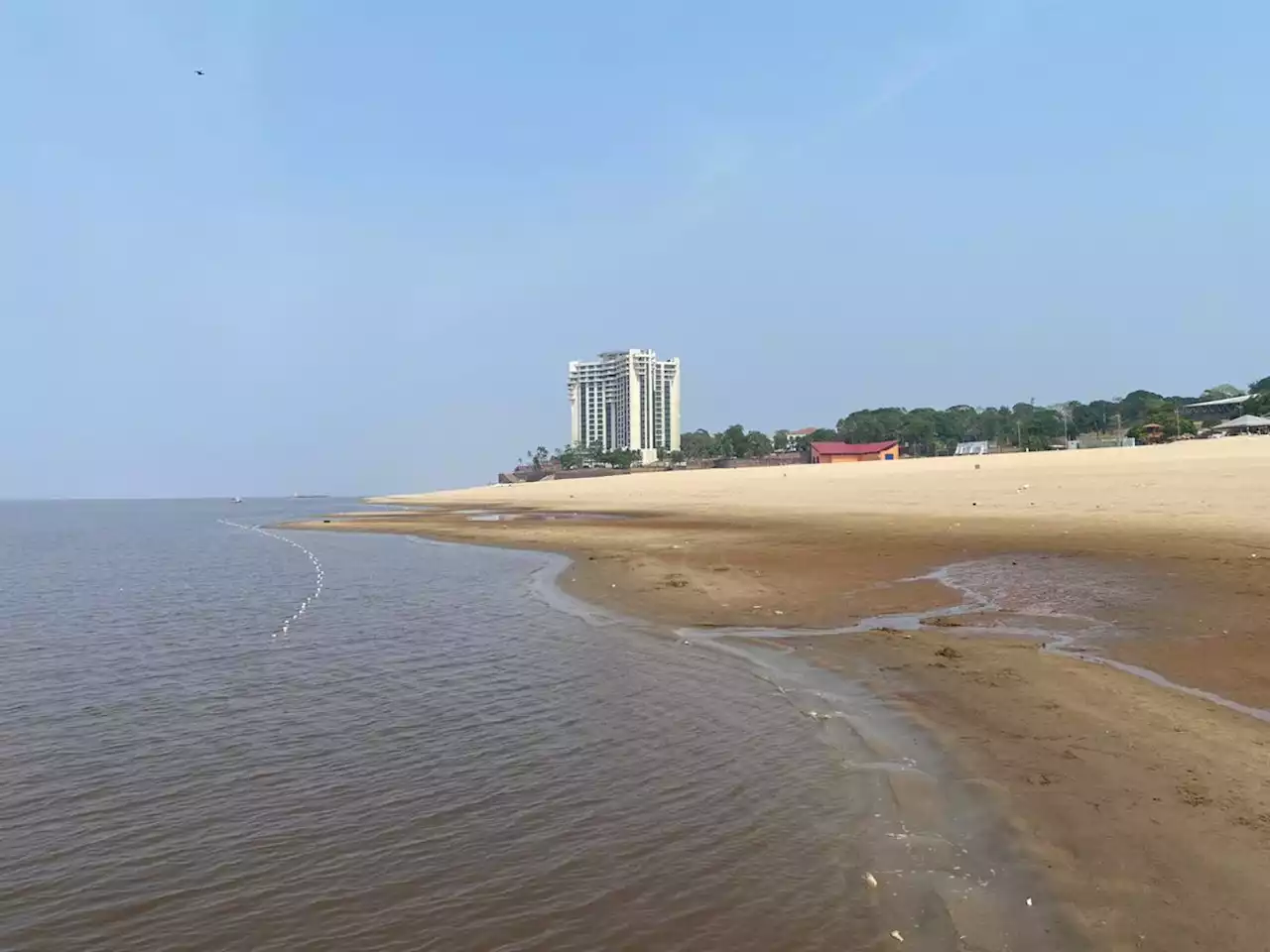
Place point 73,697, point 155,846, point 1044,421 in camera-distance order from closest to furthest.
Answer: point 155,846, point 73,697, point 1044,421

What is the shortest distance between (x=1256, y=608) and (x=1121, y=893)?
30.7ft

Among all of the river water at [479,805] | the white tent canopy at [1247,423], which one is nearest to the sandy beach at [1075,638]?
the river water at [479,805]

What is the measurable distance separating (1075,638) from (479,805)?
28.2 ft

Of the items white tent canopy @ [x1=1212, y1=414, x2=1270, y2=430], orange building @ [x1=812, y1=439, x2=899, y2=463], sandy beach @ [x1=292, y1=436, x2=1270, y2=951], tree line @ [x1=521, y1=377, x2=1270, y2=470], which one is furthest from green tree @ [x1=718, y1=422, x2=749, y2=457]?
sandy beach @ [x1=292, y1=436, x2=1270, y2=951]

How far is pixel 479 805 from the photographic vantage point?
6.63 metres

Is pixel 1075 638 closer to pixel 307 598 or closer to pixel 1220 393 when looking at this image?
pixel 307 598

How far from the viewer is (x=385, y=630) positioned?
1439cm

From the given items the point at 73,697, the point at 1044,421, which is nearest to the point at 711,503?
the point at 73,697

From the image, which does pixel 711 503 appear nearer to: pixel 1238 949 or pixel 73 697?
pixel 73 697

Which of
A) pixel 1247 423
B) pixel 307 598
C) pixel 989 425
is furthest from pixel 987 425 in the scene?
pixel 307 598

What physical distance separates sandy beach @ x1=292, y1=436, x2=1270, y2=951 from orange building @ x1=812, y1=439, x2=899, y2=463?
9767cm

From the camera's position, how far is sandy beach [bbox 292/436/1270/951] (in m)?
5.11

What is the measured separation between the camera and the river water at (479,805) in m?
4.84

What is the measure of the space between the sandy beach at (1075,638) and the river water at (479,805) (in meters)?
0.61
